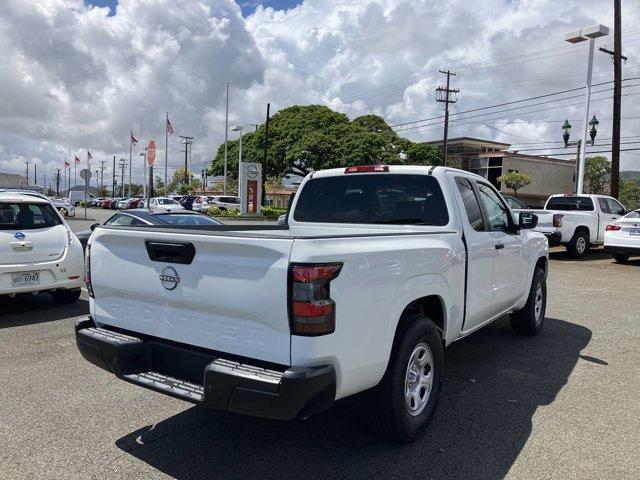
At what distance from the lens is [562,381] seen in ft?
15.6

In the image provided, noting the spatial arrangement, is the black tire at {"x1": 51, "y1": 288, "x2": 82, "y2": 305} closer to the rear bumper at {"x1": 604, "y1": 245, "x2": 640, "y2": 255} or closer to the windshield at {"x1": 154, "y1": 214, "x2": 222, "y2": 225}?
the windshield at {"x1": 154, "y1": 214, "x2": 222, "y2": 225}

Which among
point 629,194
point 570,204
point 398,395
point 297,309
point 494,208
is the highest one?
point 629,194

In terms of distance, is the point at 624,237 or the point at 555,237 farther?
the point at 555,237

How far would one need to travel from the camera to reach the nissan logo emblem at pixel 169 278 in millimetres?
3121

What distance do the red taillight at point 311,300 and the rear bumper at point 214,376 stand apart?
0.21 meters

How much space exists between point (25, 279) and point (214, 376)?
5.11m

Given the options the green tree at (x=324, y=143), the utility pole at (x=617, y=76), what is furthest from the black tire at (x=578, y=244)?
the green tree at (x=324, y=143)

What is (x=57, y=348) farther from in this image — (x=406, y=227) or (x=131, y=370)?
(x=406, y=227)

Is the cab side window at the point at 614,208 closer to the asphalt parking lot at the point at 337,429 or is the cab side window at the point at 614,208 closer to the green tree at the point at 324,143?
the asphalt parking lot at the point at 337,429

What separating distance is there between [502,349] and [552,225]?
1010 cm

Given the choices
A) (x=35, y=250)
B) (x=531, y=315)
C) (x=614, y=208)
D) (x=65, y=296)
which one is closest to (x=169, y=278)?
(x=531, y=315)

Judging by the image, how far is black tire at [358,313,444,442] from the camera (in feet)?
10.6

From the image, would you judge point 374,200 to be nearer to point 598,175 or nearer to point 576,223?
point 576,223

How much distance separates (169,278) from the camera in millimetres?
3154
